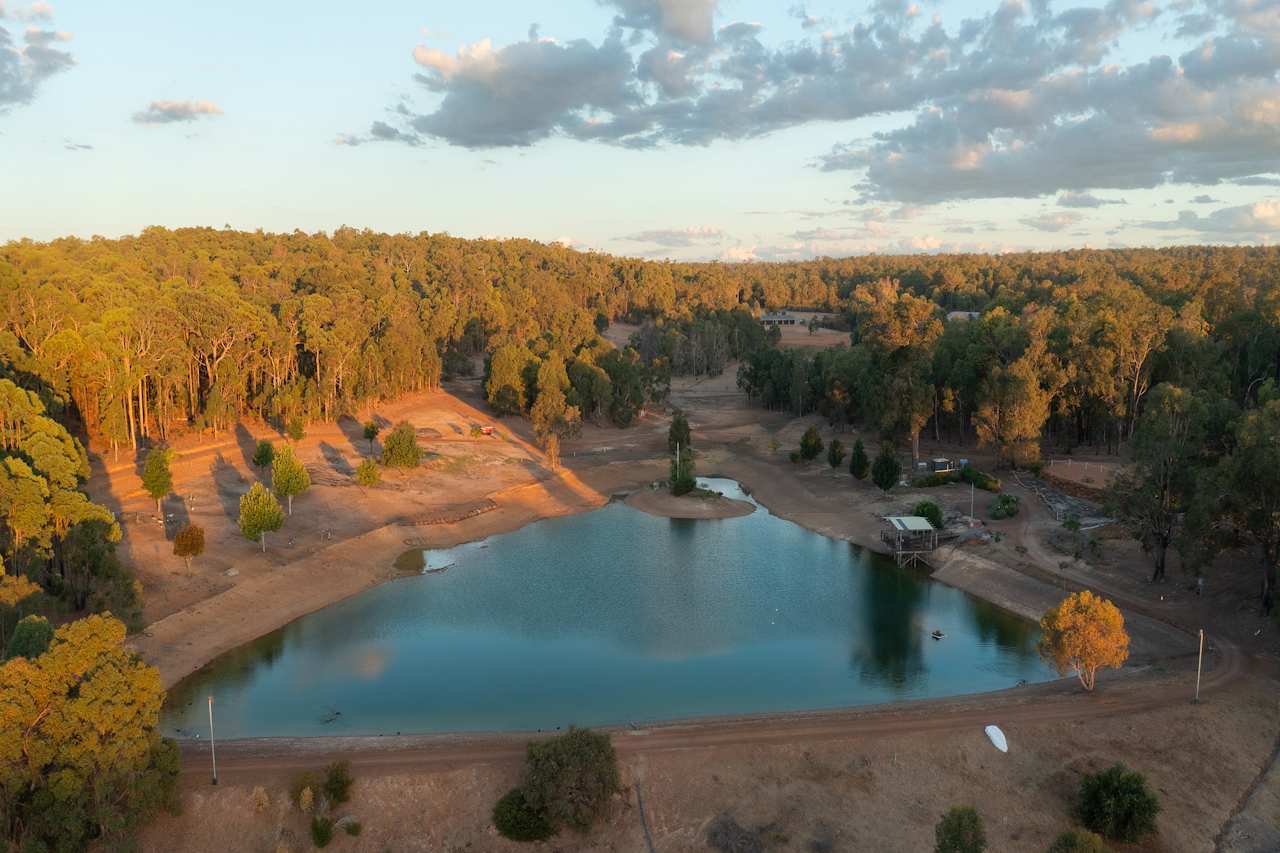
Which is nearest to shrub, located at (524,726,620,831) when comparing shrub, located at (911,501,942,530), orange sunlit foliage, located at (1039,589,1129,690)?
orange sunlit foliage, located at (1039,589,1129,690)

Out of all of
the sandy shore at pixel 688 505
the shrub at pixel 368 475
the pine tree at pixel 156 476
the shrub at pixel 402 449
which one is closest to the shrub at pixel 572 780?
the pine tree at pixel 156 476

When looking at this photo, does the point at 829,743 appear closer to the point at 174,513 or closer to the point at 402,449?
the point at 174,513

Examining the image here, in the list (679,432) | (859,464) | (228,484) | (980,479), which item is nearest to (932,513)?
(980,479)

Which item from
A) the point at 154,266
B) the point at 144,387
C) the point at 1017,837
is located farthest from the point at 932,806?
the point at 154,266

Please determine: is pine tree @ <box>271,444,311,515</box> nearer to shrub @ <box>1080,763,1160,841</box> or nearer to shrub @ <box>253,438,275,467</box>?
shrub @ <box>253,438,275,467</box>

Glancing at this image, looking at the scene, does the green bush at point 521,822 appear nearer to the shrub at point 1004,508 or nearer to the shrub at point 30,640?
the shrub at point 30,640
